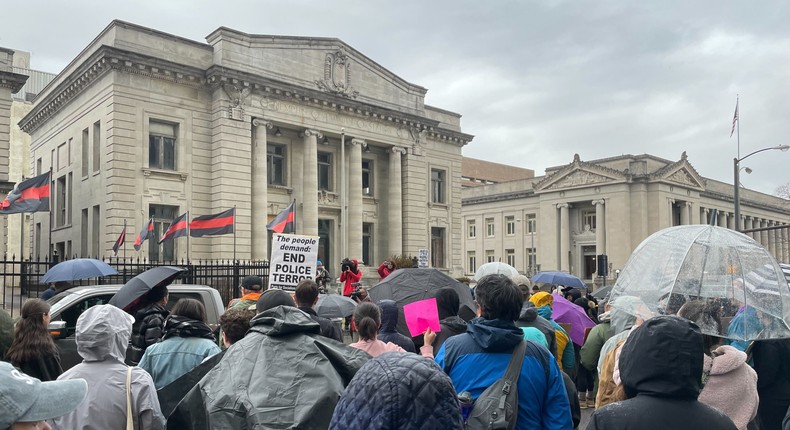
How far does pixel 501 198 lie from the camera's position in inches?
2867

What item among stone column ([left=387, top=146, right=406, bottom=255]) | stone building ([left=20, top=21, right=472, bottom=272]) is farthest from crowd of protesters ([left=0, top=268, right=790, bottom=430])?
stone column ([left=387, top=146, right=406, bottom=255])

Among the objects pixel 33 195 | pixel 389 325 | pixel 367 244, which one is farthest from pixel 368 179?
pixel 389 325

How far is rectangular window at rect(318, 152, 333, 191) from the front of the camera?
39.0 m

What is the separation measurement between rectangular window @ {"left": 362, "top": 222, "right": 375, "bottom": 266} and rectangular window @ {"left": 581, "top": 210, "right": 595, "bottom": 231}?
3242 cm

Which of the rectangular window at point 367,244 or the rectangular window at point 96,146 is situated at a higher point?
the rectangular window at point 96,146

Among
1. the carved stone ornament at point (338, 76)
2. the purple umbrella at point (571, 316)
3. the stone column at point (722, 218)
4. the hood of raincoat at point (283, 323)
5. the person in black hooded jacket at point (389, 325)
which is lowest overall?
the purple umbrella at point (571, 316)

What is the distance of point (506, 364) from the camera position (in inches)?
145

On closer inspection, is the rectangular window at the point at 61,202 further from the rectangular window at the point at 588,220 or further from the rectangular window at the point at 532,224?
the rectangular window at the point at 588,220

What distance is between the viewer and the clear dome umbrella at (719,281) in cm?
514

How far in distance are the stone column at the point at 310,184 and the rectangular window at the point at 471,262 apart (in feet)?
139

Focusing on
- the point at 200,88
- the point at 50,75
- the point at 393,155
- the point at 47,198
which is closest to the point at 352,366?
the point at 47,198

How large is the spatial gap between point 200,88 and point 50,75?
3245cm

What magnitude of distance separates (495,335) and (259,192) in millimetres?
30898

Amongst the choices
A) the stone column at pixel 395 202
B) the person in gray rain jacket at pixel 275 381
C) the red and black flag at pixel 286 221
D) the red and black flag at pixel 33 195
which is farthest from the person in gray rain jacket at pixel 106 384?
the stone column at pixel 395 202
